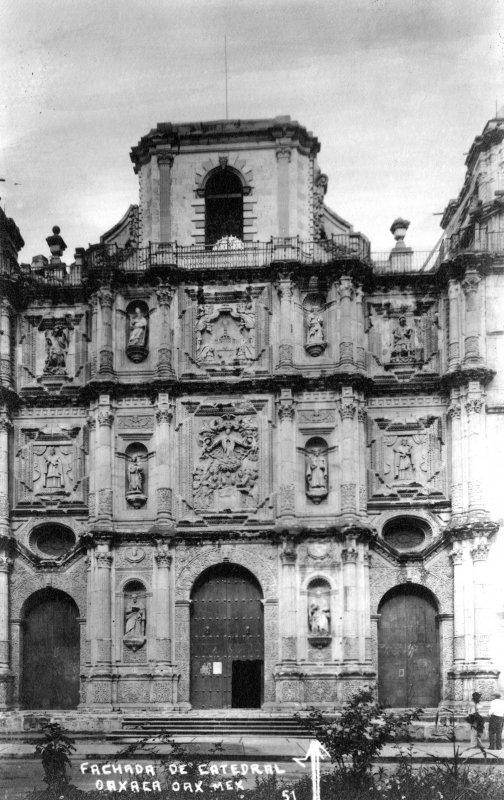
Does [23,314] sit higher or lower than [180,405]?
higher

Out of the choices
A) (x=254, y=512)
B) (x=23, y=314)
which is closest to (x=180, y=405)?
(x=254, y=512)

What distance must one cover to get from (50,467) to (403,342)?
443 inches

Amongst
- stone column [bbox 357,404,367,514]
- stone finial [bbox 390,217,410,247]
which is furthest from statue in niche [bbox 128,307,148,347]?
stone finial [bbox 390,217,410,247]

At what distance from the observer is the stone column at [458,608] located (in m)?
29.4

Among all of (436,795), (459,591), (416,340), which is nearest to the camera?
(436,795)

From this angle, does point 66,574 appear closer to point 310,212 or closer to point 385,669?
point 385,669

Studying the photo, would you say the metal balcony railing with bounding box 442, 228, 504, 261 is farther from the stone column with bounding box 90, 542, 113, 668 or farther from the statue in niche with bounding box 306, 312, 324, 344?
the stone column with bounding box 90, 542, 113, 668

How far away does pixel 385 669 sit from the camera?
99.0 ft

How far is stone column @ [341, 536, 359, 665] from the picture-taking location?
2914 centimetres

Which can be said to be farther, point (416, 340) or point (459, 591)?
point (416, 340)

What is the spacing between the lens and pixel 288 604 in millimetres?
29594

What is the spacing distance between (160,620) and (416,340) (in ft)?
36.8

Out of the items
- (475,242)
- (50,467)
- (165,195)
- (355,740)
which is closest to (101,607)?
(50,467)

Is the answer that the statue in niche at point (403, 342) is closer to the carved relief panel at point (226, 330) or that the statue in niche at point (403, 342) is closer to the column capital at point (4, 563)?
the carved relief panel at point (226, 330)
